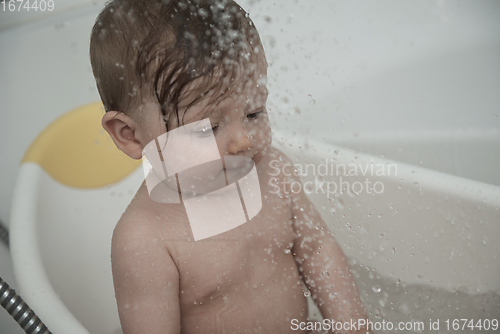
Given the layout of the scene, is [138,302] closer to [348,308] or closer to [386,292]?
[348,308]

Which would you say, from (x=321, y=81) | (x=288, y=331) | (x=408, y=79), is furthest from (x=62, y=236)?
(x=408, y=79)

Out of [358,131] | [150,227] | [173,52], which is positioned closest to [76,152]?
[150,227]

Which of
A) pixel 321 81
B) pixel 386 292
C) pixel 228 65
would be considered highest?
pixel 228 65

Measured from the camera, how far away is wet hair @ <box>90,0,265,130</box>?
35cm

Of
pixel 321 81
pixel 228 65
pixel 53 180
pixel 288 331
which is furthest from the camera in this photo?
pixel 321 81

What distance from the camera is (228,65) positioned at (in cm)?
36

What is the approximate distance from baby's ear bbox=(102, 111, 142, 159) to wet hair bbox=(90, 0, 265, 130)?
2cm

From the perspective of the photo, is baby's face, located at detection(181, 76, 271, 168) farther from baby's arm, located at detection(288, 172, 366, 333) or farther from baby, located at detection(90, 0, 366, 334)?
baby's arm, located at detection(288, 172, 366, 333)

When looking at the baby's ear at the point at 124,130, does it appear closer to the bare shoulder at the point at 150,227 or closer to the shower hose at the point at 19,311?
the bare shoulder at the point at 150,227

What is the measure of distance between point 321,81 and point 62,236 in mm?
506

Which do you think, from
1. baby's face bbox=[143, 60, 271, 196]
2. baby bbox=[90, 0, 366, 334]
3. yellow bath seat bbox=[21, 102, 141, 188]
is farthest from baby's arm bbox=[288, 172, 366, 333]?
yellow bath seat bbox=[21, 102, 141, 188]

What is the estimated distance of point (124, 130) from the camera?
1.35 ft

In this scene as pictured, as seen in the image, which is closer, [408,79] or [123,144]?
[123,144]

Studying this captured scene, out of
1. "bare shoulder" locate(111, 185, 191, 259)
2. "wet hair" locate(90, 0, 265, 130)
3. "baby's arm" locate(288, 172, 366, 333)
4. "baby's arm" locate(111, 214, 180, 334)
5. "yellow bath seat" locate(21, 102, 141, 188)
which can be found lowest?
"baby's arm" locate(288, 172, 366, 333)
